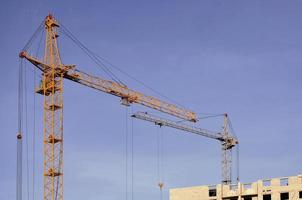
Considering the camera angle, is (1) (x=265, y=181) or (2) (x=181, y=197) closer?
(1) (x=265, y=181)

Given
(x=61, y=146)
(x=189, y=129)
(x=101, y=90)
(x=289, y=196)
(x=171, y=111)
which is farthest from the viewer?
(x=189, y=129)

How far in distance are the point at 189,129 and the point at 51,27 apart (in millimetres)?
57492

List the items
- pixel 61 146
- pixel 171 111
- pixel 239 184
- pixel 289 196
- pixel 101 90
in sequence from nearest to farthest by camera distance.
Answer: pixel 289 196
pixel 239 184
pixel 61 146
pixel 101 90
pixel 171 111

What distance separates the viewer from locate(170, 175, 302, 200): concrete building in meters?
112

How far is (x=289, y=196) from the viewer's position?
112m

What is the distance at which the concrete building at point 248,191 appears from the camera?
367 ft

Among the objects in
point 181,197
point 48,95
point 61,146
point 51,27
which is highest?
point 51,27

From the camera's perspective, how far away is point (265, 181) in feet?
383

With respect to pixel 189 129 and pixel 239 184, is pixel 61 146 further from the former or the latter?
pixel 189 129

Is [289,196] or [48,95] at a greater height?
[48,95]

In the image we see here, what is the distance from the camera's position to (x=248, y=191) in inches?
4690

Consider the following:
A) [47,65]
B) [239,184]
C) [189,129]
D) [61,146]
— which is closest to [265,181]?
[239,184]

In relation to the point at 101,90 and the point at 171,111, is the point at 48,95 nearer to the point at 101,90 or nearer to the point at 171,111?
the point at 101,90

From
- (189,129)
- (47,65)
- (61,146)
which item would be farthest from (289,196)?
(189,129)
